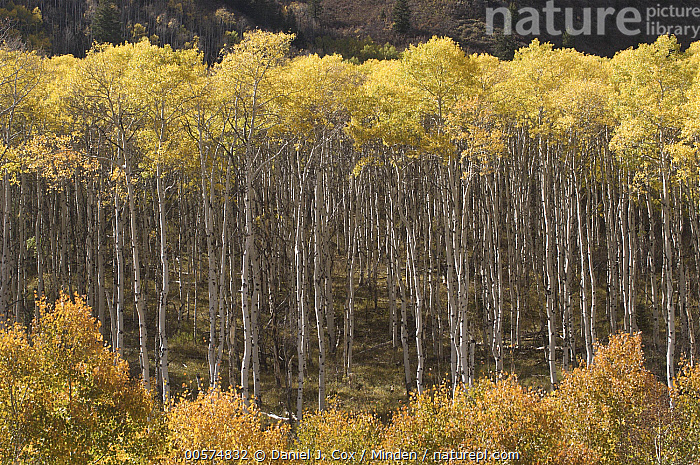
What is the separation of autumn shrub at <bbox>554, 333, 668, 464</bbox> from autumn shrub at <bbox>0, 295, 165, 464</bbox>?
34.4 feet

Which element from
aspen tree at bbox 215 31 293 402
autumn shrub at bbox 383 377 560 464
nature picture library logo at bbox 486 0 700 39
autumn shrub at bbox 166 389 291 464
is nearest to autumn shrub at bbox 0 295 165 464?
autumn shrub at bbox 166 389 291 464

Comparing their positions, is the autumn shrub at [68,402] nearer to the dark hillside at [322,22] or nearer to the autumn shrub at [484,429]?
the autumn shrub at [484,429]

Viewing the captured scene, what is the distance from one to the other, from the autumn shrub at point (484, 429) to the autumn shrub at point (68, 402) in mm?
6047

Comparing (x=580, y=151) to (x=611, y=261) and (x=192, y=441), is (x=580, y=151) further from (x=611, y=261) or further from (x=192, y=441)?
(x=192, y=441)

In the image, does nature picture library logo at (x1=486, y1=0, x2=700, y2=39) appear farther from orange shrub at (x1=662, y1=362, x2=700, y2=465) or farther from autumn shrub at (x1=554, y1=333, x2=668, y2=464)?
orange shrub at (x1=662, y1=362, x2=700, y2=465)

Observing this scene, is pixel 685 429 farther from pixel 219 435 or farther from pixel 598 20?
pixel 598 20

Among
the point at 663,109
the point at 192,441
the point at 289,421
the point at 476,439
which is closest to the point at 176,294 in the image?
the point at 289,421

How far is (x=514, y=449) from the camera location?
13.2 metres

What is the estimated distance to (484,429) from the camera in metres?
13.4

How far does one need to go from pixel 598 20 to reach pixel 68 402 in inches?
3528

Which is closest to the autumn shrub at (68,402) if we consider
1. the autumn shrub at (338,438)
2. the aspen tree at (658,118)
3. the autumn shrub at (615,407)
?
the autumn shrub at (338,438)

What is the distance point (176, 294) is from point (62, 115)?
1239 cm

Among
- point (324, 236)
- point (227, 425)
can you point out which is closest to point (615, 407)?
point (227, 425)

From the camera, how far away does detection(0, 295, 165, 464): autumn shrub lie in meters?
12.9
